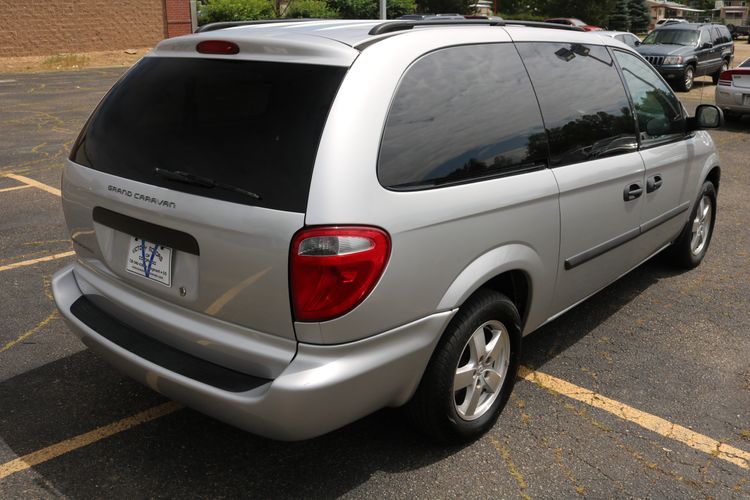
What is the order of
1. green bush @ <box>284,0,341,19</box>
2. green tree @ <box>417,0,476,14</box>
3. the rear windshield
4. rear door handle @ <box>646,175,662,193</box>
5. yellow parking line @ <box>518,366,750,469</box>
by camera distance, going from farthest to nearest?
green tree @ <box>417,0,476,14</box>
green bush @ <box>284,0,341,19</box>
rear door handle @ <box>646,175,662,193</box>
yellow parking line @ <box>518,366,750,469</box>
the rear windshield

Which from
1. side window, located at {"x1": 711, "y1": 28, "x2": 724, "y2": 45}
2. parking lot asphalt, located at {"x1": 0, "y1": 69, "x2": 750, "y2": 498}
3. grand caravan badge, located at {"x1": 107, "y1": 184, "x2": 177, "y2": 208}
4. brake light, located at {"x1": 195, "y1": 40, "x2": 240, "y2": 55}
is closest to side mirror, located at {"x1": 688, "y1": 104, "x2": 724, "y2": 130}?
parking lot asphalt, located at {"x1": 0, "y1": 69, "x2": 750, "y2": 498}

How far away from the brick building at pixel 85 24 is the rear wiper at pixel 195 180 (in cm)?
2797

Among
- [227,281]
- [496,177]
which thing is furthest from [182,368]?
[496,177]

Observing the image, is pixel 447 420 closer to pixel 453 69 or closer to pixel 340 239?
pixel 340 239

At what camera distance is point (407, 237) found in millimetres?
2492

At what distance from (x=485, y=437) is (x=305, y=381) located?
1191mm

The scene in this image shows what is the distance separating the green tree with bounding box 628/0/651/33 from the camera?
56231 millimetres

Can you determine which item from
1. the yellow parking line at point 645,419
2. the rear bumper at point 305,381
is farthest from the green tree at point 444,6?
the rear bumper at point 305,381

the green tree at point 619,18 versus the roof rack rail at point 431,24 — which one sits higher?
the roof rack rail at point 431,24

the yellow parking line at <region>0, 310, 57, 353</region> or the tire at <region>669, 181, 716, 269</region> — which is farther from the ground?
the tire at <region>669, 181, 716, 269</region>

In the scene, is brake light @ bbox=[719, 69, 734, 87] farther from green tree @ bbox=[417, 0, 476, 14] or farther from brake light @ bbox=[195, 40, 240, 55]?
green tree @ bbox=[417, 0, 476, 14]

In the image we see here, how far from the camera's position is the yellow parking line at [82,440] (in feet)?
9.48

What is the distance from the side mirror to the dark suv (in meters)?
14.6

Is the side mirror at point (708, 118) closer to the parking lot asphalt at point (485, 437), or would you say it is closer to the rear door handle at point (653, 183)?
the rear door handle at point (653, 183)
